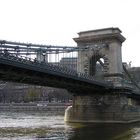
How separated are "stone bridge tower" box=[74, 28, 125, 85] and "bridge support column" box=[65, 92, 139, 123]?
271 centimetres

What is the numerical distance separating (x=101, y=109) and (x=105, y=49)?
8.98 meters

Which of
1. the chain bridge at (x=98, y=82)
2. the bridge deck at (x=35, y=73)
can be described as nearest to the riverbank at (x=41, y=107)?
the chain bridge at (x=98, y=82)

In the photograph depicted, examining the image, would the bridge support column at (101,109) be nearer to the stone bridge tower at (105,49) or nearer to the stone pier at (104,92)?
the stone pier at (104,92)

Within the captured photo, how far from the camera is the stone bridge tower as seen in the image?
59188 mm

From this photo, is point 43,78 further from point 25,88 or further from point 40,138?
point 25,88

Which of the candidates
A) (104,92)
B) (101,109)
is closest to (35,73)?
(101,109)

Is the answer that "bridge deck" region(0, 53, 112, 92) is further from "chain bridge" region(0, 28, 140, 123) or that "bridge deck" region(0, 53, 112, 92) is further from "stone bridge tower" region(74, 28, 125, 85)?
"stone bridge tower" region(74, 28, 125, 85)

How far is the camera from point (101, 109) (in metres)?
57.1

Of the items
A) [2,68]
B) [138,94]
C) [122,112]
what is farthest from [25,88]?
[2,68]

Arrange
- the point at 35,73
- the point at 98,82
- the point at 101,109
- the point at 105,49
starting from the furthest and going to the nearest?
the point at 105,49 < the point at 101,109 < the point at 98,82 < the point at 35,73

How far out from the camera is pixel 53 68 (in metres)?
37.2

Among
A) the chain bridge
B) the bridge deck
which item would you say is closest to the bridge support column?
the chain bridge

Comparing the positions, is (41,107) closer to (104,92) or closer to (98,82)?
(104,92)

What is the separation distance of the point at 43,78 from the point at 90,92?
67.6ft
